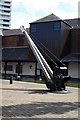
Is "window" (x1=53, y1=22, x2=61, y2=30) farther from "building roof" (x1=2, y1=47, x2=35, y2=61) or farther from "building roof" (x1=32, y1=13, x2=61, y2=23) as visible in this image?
"building roof" (x1=2, y1=47, x2=35, y2=61)

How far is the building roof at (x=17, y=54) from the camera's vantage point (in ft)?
180

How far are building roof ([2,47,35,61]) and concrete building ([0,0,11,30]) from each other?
300ft

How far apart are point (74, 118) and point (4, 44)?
52628 mm

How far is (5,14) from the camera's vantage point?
6058 inches

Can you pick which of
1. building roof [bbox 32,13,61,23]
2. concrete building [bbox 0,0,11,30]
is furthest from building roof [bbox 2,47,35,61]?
concrete building [bbox 0,0,11,30]

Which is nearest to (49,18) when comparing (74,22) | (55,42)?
(55,42)

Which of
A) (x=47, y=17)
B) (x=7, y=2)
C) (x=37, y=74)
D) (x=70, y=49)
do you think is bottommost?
(x=37, y=74)

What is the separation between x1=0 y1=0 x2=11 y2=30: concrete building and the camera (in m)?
152

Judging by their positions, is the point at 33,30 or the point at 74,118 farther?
the point at 33,30

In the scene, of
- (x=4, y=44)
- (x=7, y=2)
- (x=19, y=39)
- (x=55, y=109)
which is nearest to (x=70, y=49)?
(x=19, y=39)

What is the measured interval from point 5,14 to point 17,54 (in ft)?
326

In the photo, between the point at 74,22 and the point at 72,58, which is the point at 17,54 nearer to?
the point at 72,58

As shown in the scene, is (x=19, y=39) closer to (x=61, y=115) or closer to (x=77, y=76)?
(x=77, y=76)

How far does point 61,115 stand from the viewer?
12320 millimetres
